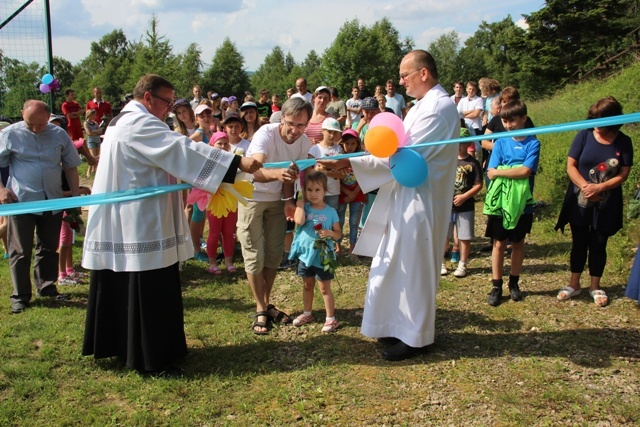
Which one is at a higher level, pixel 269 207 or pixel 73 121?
pixel 73 121

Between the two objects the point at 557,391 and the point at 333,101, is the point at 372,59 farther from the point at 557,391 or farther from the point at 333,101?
the point at 557,391

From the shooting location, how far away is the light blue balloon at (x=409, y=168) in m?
4.02

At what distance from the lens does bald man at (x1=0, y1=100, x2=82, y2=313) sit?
5.61 meters

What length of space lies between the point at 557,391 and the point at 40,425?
3553 mm

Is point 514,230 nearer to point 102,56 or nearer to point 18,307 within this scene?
point 18,307

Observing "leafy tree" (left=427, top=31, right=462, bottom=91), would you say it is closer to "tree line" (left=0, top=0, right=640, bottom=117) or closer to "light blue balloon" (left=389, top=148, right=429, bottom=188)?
"tree line" (left=0, top=0, right=640, bottom=117)

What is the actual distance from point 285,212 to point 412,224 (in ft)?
4.29

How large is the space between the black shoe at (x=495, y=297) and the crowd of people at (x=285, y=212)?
0.5 inches

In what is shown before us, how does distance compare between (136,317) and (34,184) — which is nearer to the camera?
(136,317)

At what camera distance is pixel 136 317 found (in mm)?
4082

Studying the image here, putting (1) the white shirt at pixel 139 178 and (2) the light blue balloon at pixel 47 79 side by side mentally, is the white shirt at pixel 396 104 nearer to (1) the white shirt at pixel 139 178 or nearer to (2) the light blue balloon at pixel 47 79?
(2) the light blue balloon at pixel 47 79

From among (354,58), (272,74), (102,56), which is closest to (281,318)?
(354,58)

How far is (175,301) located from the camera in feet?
14.1

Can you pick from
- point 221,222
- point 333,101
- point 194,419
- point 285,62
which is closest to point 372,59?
point 285,62
